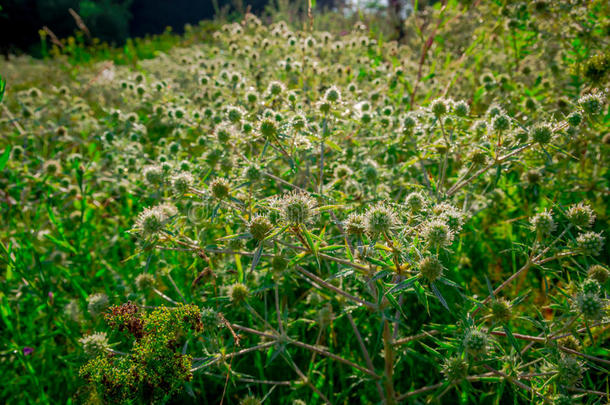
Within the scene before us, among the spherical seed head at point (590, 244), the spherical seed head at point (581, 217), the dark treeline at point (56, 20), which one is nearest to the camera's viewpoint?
the spherical seed head at point (590, 244)

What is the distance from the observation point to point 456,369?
1569 millimetres

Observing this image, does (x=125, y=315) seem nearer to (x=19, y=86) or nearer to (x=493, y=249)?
(x=493, y=249)

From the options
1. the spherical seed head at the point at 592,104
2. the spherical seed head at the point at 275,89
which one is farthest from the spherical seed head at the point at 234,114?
the spherical seed head at the point at 592,104

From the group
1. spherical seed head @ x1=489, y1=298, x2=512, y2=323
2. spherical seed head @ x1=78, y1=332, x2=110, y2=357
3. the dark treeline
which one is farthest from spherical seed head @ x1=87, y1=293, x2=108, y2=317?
the dark treeline

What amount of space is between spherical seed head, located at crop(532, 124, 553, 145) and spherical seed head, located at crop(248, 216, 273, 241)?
1.39 meters

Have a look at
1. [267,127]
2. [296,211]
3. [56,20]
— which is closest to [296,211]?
[296,211]

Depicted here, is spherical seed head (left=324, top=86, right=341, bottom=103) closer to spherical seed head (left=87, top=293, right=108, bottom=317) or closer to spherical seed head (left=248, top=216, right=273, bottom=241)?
spherical seed head (left=248, top=216, right=273, bottom=241)

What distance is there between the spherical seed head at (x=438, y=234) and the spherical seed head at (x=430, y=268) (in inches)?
2.6

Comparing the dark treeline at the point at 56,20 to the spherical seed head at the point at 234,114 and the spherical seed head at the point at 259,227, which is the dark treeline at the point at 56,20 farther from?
the spherical seed head at the point at 259,227

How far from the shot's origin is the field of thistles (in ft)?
5.13

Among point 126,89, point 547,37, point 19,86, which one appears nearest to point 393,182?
point 547,37

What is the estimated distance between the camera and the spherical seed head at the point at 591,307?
144 centimetres

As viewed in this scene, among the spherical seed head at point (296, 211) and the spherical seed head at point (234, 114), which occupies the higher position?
the spherical seed head at point (234, 114)

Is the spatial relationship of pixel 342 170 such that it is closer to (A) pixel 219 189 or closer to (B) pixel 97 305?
(A) pixel 219 189
